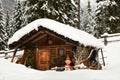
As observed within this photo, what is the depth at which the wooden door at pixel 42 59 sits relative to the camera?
25875 mm

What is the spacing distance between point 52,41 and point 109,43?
991cm

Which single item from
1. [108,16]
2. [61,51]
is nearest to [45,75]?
[61,51]

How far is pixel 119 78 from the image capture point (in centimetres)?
1210

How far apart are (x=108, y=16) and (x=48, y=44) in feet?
47.8

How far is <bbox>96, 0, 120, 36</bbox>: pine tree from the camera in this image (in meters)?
38.8

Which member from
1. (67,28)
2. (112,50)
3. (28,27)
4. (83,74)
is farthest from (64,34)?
(83,74)

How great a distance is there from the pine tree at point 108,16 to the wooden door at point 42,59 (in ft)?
46.8

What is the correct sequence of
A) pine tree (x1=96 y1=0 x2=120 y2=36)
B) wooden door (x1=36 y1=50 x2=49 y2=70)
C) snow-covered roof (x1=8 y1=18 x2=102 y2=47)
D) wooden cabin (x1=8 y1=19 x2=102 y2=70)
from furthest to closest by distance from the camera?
pine tree (x1=96 y1=0 x2=120 y2=36)
wooden door (x1=36 y1=50 x2=49 y2=70)
wooden cabin (x1=8 y1=19 x2=102 y2=70)
snow-covered roof (x1=8 y1=18 x2=102 y2=47)

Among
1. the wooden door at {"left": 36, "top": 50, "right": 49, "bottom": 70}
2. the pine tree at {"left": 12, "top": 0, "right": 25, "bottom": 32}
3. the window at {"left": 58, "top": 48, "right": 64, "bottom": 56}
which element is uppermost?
the pine tree at {"left": 12, "top": 0, "right": 25, "bottom": 32}

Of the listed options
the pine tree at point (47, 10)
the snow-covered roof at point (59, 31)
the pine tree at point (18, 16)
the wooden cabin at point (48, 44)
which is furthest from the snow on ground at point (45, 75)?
the pine tree at point (18, 16)

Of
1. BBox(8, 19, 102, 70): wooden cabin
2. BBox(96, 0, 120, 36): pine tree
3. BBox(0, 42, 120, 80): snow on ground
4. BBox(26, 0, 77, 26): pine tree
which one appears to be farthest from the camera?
BBox(96, 0, 120, 36): pine tree

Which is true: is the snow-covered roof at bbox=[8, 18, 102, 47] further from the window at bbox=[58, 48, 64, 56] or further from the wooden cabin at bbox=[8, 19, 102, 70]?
the window at bbox=[58, 48, 64, 56]

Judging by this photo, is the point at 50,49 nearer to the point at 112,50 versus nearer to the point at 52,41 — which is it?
the point at 52,41

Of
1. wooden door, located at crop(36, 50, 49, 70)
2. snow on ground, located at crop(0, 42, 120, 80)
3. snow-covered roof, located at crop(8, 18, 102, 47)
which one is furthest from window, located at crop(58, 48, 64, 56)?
snow on ground, located at crop(0, 42, 120, 80)
